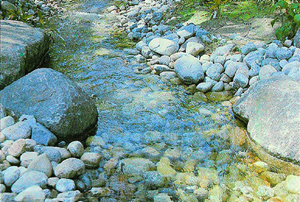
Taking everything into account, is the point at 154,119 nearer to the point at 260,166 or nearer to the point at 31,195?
the point at 260,166

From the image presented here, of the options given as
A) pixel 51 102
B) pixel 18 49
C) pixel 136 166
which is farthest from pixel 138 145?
pixel 18 49

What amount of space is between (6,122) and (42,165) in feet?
2.69

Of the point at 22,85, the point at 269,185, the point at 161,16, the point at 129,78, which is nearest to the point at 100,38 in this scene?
the point at 161,16

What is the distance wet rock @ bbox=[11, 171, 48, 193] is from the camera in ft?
7.02

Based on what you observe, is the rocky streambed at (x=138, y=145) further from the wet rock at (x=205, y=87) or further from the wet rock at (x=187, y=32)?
the wet rock at (x=187, y=32)

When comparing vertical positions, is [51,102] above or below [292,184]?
above

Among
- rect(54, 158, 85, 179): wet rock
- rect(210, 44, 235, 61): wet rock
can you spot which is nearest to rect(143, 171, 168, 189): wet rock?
rect(54, 158, 85, 179): wet rock

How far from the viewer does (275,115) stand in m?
3.03

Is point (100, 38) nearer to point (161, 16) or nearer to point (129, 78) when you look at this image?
point (161, 16)

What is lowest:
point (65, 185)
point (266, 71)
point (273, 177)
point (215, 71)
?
point (273, 177)

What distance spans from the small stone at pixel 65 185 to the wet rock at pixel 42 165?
0.15 m

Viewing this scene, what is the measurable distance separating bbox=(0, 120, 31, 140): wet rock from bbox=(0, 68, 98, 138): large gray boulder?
16 centimetres

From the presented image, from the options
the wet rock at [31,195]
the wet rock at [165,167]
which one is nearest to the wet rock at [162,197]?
the wet rock at [165,167]

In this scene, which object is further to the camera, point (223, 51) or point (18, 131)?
point (223, 51)
